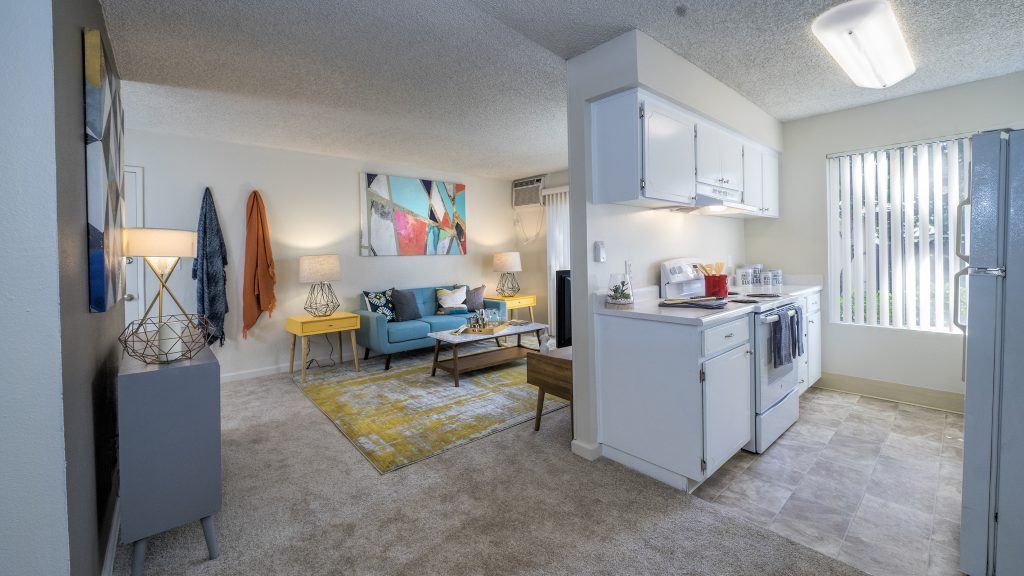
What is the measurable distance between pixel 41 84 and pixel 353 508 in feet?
6.36

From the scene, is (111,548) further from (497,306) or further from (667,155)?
(497,306)

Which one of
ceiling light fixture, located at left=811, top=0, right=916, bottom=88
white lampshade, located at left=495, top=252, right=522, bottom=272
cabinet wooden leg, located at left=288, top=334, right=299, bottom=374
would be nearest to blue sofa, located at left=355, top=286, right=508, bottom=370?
cabinet wooden leg, located at left=288, top=334, right=299, bottom=374

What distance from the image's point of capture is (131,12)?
7.15 feet

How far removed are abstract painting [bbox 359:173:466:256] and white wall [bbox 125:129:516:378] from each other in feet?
0.38

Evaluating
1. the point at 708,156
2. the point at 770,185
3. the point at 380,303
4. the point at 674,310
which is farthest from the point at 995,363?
the point at 380,303

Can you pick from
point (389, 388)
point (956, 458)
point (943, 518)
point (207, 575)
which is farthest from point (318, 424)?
point (956, 458)

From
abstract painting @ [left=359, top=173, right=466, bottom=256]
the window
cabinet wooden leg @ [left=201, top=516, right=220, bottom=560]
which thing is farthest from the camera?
abstract painting @ [left=359, top=173, right=466, bottom=256]

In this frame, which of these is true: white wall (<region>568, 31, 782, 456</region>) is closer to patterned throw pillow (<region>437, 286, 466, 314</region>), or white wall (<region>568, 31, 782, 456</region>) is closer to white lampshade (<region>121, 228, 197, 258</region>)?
white lampshade (<region>121, 228, 197, 258</region>)

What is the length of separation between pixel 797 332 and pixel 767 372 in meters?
0.51

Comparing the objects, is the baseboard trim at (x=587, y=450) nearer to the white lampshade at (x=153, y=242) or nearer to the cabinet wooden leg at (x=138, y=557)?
the cabinet wooden leg at (x=138, y=557)

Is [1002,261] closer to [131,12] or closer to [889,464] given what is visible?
[889,464]

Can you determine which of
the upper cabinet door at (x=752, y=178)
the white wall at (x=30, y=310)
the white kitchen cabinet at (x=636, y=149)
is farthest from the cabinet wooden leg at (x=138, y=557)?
the upper cabinet door at (x=752, y=178)

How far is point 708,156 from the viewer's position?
118 inches

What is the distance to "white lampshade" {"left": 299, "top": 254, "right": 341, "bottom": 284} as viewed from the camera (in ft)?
15.1
